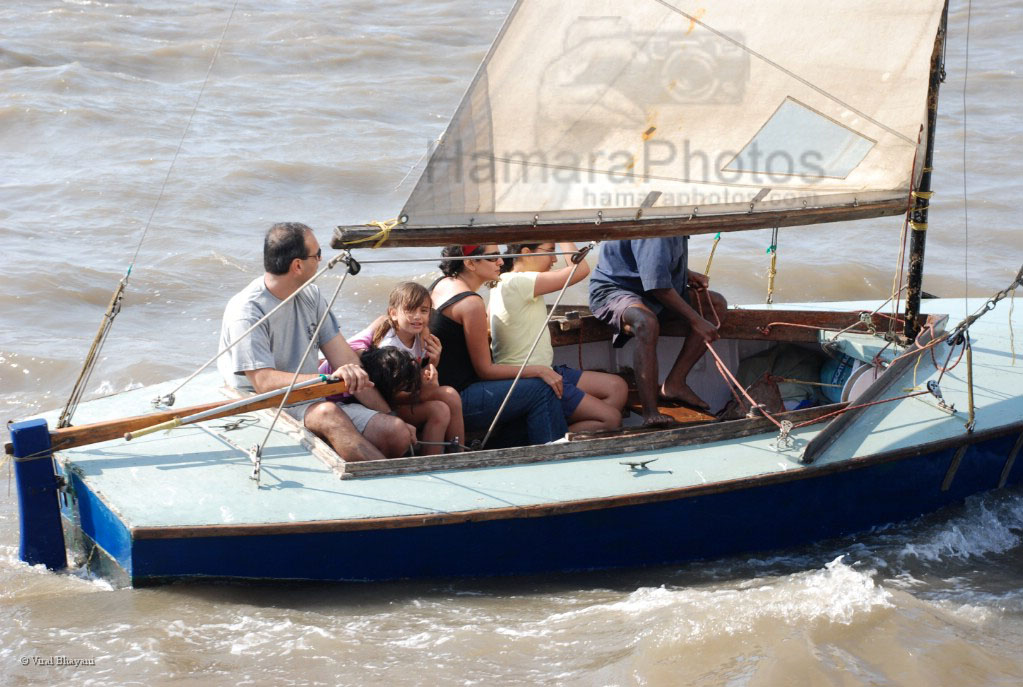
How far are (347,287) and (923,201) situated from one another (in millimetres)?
5269

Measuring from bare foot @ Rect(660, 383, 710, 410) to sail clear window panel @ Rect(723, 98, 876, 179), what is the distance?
1.31 m

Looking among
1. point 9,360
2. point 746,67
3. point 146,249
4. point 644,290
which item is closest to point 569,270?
point 644,290

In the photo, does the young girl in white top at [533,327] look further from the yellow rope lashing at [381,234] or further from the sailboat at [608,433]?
the yellow rope lashing at [381,234]

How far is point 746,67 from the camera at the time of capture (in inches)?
185

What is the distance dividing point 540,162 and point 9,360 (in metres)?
4.60

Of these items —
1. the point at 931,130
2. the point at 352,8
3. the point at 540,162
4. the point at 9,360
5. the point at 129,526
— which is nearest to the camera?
the point at 129,526

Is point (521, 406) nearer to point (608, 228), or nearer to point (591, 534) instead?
point (591, 534)

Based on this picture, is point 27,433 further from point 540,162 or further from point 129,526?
point 540,162

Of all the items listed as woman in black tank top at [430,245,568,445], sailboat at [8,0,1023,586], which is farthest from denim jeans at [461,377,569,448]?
sailboat at [8,0,1023,586]

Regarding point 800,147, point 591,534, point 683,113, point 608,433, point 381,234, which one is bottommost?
point 591,534

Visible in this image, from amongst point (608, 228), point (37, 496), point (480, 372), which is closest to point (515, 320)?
point (480, 372)

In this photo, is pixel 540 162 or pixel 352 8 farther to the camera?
pixel 352 8

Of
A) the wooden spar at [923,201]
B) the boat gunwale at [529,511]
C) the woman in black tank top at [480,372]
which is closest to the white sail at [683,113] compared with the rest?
the wooden spar at [923,201]

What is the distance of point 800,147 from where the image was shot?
4828 mm
